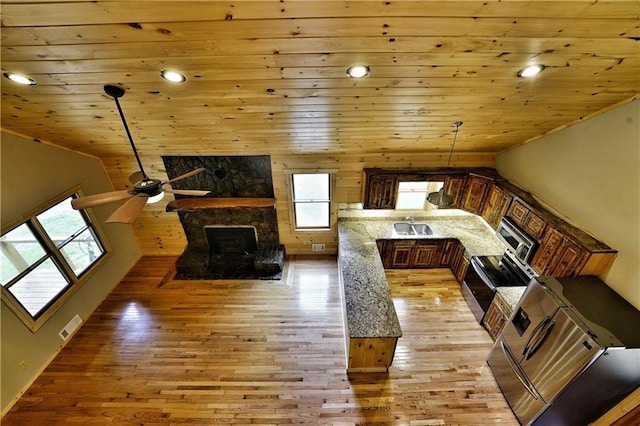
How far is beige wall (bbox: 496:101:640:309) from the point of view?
2.26 m

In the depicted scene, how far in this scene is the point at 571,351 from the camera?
2.11 metres

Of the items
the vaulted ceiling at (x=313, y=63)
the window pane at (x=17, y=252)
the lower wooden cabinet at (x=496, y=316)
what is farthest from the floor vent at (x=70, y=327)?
the lower wooden cabinet at (x=496, y=316)

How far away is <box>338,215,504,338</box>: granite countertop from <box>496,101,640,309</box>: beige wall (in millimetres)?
1451

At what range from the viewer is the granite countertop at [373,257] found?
118 inches

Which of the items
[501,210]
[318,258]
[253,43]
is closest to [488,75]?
[253,43]

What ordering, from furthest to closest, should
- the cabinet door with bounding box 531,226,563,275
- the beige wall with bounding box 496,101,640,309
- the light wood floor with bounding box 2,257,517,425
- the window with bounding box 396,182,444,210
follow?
the window with bounding box 396,182,444,210 < the light wood floor with bounding box 2,257,517,425 < the cabinet door with bounding box 531,226,563,275 < the beige wall with bounding box 496,101,640,309

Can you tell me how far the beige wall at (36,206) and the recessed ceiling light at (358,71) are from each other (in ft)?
14.0

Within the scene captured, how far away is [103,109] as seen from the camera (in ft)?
8.51

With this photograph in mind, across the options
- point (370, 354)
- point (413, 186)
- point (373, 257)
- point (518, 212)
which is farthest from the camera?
point (413, 186)

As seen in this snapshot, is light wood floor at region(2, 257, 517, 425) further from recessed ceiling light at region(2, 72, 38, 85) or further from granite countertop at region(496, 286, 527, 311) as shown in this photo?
recessed ceiling light at region(2, 72, 38, 85)

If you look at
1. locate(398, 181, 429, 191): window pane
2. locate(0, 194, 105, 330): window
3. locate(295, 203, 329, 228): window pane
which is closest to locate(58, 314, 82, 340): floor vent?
locate(0, 194, 105, 330): window

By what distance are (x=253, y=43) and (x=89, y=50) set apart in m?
1.20

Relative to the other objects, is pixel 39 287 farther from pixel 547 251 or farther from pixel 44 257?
pixel 547 251

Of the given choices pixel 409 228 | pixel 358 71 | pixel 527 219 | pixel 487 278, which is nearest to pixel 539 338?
pixel 487 278
